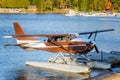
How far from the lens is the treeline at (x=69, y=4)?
519 feet

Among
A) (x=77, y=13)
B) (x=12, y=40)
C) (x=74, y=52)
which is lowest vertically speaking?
(x=77, y=13)

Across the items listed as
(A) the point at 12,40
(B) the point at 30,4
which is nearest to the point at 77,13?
(B) the point at 30,4

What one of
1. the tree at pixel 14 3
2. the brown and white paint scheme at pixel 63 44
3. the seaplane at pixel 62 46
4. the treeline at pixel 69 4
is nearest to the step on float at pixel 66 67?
the seaplane at pixel 62 46

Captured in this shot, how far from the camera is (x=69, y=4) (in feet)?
536

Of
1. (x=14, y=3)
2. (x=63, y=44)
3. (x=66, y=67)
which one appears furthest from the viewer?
(x=14, y=3)

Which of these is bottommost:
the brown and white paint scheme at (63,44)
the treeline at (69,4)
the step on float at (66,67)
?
the treeline at (69,4)

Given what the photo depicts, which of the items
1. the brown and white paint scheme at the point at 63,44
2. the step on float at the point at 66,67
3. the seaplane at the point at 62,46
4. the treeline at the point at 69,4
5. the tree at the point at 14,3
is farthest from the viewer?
the tree at the point at 14,3

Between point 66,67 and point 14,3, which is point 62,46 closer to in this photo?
point 66,67

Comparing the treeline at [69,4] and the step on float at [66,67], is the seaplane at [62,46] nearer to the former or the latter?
the step on float at [66,67]

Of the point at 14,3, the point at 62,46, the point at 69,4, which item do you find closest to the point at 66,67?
the point at 62,46

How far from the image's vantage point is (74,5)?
163 meters

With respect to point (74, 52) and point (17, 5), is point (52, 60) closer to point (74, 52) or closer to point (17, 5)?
point (74, 52)

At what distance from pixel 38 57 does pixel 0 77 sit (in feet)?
29.1

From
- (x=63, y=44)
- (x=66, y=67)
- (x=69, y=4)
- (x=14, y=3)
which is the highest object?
(x=63, y=44)
